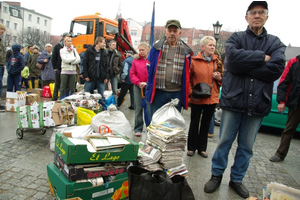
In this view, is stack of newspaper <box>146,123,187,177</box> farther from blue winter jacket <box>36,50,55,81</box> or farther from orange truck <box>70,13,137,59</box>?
orange truck <box>70,13,137,59</box>

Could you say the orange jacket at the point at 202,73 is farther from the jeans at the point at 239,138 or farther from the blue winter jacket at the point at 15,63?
the blue winter jacket at the point at 15,63

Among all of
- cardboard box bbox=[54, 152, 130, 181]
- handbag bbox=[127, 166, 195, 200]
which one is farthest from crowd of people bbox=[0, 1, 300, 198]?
cardboard box bbox=[54, 152, 130, 181]

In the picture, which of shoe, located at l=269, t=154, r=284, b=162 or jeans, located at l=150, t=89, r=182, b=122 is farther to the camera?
shoe, located at l=269, t=154, r=284, b=162

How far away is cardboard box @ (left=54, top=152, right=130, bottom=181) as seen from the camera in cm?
223

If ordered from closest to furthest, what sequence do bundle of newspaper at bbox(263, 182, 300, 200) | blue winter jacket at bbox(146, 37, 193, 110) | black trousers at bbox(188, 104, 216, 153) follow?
→ 1. bundle of newspaper at bbox(263, 182, 300, 200)
2. blue winter jacket at bbox(146, 37, 193, 110)
3. black trousers at bbox(188, 104, 216, 153)

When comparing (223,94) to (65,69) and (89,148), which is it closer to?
(89,148)

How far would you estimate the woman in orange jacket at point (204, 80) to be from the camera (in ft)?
12.6

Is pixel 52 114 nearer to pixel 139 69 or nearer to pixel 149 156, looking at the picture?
pixel 139 69

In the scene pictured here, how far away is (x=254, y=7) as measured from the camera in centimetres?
260

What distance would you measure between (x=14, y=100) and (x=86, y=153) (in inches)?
189

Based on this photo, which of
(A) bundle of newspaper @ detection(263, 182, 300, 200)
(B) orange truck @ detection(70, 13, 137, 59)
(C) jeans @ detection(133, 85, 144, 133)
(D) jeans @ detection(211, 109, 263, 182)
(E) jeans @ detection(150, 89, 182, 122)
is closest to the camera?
(A) bundle of newspaper @ detection(263, 182, 300, 200)

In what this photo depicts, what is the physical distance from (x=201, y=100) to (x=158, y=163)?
1.43 metres

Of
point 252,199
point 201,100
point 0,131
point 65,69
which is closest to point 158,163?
point 252,199

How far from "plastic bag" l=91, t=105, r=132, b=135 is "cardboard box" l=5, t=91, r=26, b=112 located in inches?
124
